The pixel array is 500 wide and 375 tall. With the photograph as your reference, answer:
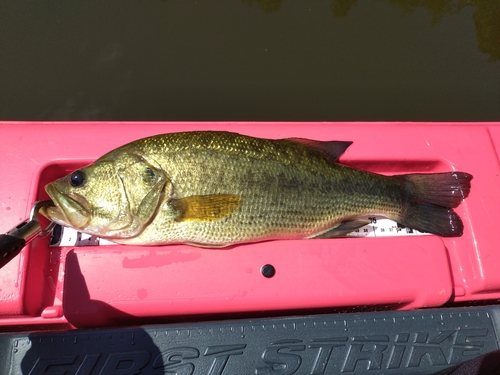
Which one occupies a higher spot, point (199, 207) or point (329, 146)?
point (329, 146)

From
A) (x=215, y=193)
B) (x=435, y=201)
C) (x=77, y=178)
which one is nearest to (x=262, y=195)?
(x=215, y=193)

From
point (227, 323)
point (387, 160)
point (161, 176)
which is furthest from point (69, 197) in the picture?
point (387, 160)

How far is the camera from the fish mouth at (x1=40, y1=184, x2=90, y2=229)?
235 cm

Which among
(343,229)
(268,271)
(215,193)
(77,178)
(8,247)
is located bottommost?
(268,271)

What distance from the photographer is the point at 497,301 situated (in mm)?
2834

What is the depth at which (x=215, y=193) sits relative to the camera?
8.02 feet

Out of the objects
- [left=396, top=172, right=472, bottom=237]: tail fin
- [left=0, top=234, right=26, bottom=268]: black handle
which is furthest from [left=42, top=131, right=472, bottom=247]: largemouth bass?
[left=0, top=234, right=26, bottom=268]: black handle

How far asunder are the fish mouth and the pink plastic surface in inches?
8.2

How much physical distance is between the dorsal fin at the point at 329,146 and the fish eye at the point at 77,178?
1.46 meters

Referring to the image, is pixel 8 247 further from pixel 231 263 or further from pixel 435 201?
pixel 435 201

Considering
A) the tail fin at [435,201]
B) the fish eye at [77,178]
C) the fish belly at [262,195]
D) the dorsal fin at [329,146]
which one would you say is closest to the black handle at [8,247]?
the fish eye at [77,178]

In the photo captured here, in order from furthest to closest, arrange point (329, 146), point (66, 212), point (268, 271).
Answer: point (329, 146) < point (268, 271) < point (66, 212)

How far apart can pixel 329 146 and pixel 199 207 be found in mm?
1095

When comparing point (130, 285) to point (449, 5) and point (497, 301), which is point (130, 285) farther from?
point (449, 5)
